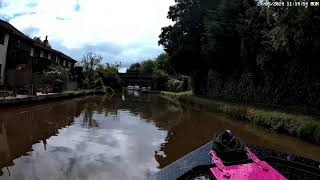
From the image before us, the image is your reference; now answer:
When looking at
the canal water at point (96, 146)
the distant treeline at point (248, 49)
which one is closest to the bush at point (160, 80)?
the distant treeline at point (248, 49)

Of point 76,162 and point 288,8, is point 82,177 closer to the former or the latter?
point 76,162

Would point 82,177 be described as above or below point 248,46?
below

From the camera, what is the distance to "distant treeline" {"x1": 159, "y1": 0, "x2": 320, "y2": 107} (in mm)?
20766

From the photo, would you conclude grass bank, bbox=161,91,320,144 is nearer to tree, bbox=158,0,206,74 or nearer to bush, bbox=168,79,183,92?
tree, bbox=158,0,206,74

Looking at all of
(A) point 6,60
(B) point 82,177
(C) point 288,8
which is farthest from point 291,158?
(A) point 6,60

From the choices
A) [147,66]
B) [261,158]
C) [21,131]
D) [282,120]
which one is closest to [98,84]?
[282,120]

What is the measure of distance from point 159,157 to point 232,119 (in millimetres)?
14340

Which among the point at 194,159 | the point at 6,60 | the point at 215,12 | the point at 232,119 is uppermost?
→ the point at 215,12

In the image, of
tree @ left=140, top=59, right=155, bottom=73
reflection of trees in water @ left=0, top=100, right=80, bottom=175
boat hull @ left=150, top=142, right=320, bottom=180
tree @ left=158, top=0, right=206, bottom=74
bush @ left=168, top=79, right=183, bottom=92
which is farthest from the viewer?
tree @ left=140, top=59, right=155, bottom=73

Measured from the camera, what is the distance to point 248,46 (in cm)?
2894

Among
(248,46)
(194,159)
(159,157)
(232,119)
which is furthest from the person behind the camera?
(248,46)

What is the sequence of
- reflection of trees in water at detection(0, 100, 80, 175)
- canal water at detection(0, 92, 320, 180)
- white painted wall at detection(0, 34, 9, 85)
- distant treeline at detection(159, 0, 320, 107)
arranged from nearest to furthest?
canal water at detection(0, 92, 320, 180) → reflection of trees in water at detection(0, 100, 80, 175) → distant treeline at detection(159, 0, 320, 107) → white painted wall at detection(0, 34, 9, 85)

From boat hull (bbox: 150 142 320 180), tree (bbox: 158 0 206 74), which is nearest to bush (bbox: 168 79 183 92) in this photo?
tree (bbox: 158 0 206 74)

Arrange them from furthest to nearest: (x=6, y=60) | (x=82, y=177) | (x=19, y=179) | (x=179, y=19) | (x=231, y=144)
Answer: (x=179, y=19), (x=6, y=60), (x=82, y=177), (x=19, y=179), (x=231, y=144)
